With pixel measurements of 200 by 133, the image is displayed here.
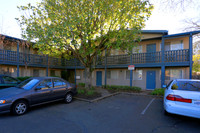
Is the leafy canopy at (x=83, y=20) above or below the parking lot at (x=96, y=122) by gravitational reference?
above

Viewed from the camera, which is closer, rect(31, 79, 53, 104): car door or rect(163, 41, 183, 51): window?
rect(31, 79, 53, 104): car door

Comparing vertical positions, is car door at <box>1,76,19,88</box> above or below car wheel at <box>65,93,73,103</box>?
above

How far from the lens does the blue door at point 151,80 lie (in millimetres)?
12047

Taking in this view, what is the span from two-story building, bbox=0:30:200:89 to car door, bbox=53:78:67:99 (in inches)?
200

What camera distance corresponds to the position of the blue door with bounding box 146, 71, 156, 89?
12.0 m

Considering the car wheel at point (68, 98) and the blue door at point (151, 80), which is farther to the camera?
the blue door at point (151, 80)

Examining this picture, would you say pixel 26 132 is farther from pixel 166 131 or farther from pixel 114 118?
pixel 166 131

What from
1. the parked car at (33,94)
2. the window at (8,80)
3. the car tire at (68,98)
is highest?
the window at (8,80)

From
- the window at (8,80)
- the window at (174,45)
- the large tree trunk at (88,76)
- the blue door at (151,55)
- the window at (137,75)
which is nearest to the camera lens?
the window at (8,80)

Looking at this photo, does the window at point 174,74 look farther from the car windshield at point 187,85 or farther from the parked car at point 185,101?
the parked car at point 185,101

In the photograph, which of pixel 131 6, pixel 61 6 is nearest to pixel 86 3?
pixel 61 6

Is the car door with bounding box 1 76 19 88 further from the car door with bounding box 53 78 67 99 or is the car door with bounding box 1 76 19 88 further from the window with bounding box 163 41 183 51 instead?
the window with bounding box 163 41 183 51

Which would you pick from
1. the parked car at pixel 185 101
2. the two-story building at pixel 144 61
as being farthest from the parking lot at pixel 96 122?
the two-story building at pixel 144 61

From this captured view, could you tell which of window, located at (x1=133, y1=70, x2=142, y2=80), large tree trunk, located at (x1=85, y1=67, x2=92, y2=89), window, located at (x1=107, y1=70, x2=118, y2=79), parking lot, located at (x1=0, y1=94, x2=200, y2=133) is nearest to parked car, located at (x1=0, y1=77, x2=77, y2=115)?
parking lot, located at (x1=0, y1=94, x2=200, y2=133)
